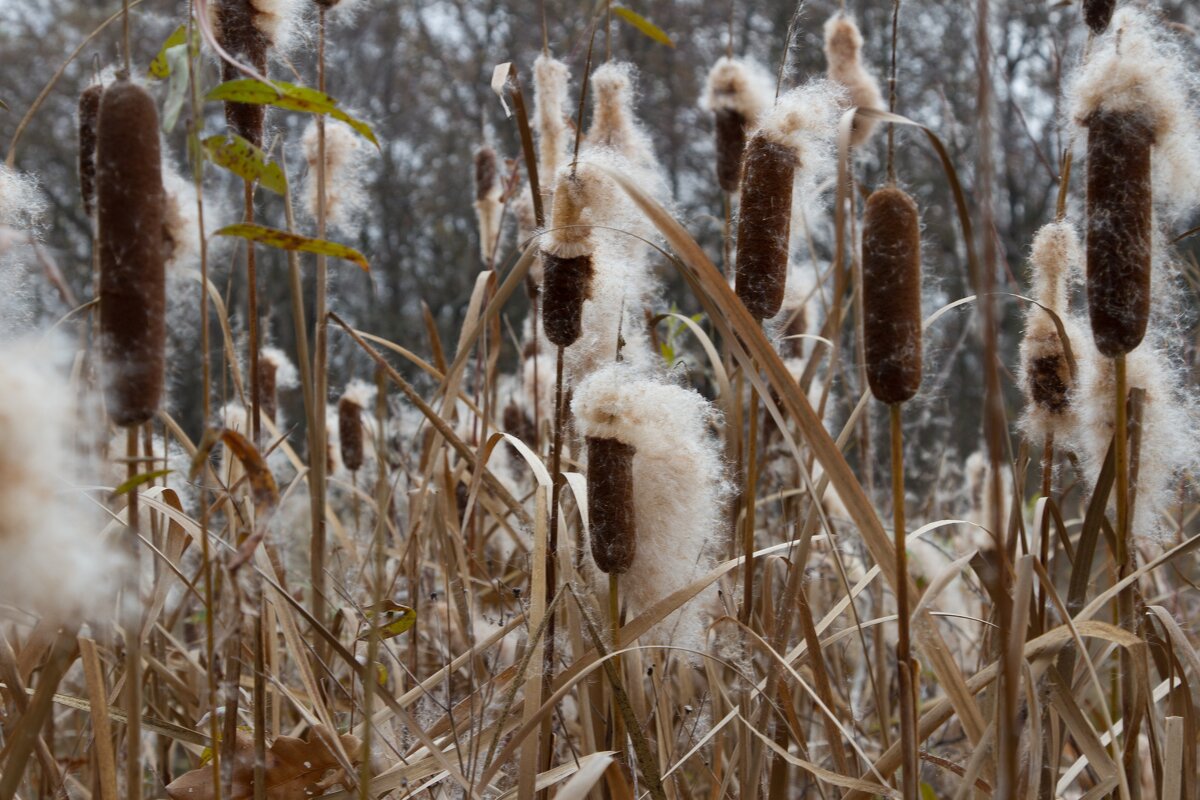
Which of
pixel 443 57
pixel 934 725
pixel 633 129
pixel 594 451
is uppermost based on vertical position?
pixel 443 57

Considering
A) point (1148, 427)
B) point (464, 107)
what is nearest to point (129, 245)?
point (1148, 427)

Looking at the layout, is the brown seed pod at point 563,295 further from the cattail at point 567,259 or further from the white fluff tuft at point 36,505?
the white fluff tuft at point 36,505

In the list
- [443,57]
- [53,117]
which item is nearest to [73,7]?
[53,117]

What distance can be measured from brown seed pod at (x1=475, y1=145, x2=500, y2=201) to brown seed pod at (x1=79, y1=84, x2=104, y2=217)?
147 centimetres

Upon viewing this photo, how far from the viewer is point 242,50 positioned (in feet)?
4.10

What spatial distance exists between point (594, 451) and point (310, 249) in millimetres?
450

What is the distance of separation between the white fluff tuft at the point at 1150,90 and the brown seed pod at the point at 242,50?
99cm

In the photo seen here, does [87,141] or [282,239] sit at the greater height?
[87,141]

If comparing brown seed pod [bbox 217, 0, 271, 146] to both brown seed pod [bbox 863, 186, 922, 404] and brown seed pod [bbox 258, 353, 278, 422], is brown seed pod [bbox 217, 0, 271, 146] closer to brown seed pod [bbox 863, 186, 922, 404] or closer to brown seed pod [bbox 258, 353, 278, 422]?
brown seed pod [bbox 863, 186, 922, 404]

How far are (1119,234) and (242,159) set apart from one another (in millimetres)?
922

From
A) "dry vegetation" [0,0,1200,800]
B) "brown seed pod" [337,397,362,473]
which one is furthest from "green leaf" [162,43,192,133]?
"brown seed pod" [337,397,362,473]

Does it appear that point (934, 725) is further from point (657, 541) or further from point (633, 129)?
point (633, 129)

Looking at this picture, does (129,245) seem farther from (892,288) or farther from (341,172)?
(341,172)

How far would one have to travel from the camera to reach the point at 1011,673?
31.1 inches
